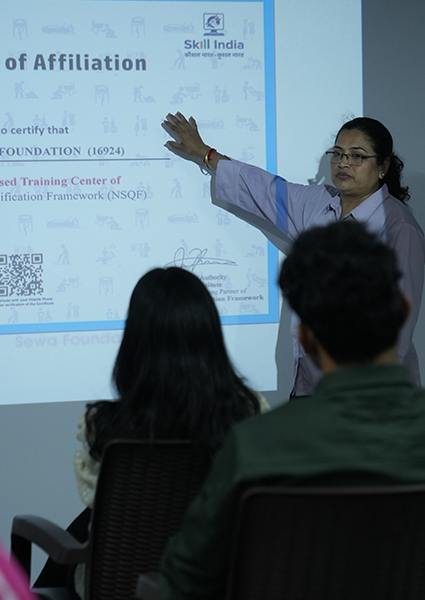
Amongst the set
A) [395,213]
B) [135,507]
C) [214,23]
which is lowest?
[135,507]

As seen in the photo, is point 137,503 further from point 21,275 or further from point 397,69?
point 397,69

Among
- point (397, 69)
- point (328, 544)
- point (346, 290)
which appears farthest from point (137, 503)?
point (397, 69)

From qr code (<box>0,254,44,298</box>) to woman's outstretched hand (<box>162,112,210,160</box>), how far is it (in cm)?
67

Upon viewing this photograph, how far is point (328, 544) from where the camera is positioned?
97 cm

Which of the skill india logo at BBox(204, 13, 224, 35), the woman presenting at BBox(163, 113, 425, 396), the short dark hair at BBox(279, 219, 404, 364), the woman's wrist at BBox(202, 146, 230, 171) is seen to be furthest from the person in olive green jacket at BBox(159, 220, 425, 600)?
the skill india logo at BBox(204, 13, 224, 35)

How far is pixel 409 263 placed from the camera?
2.47m

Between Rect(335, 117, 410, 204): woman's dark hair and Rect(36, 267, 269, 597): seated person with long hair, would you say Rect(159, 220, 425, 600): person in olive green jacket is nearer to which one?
Rect(36, 267, 269, 597): seated person with long hair

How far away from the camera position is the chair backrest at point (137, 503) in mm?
1344

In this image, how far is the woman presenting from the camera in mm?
2516

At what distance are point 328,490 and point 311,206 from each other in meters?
1.90

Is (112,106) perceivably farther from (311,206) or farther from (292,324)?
(292,324)

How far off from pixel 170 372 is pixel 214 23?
1.76 metres

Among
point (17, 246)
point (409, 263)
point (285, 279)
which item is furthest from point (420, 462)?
point (17, 246)
